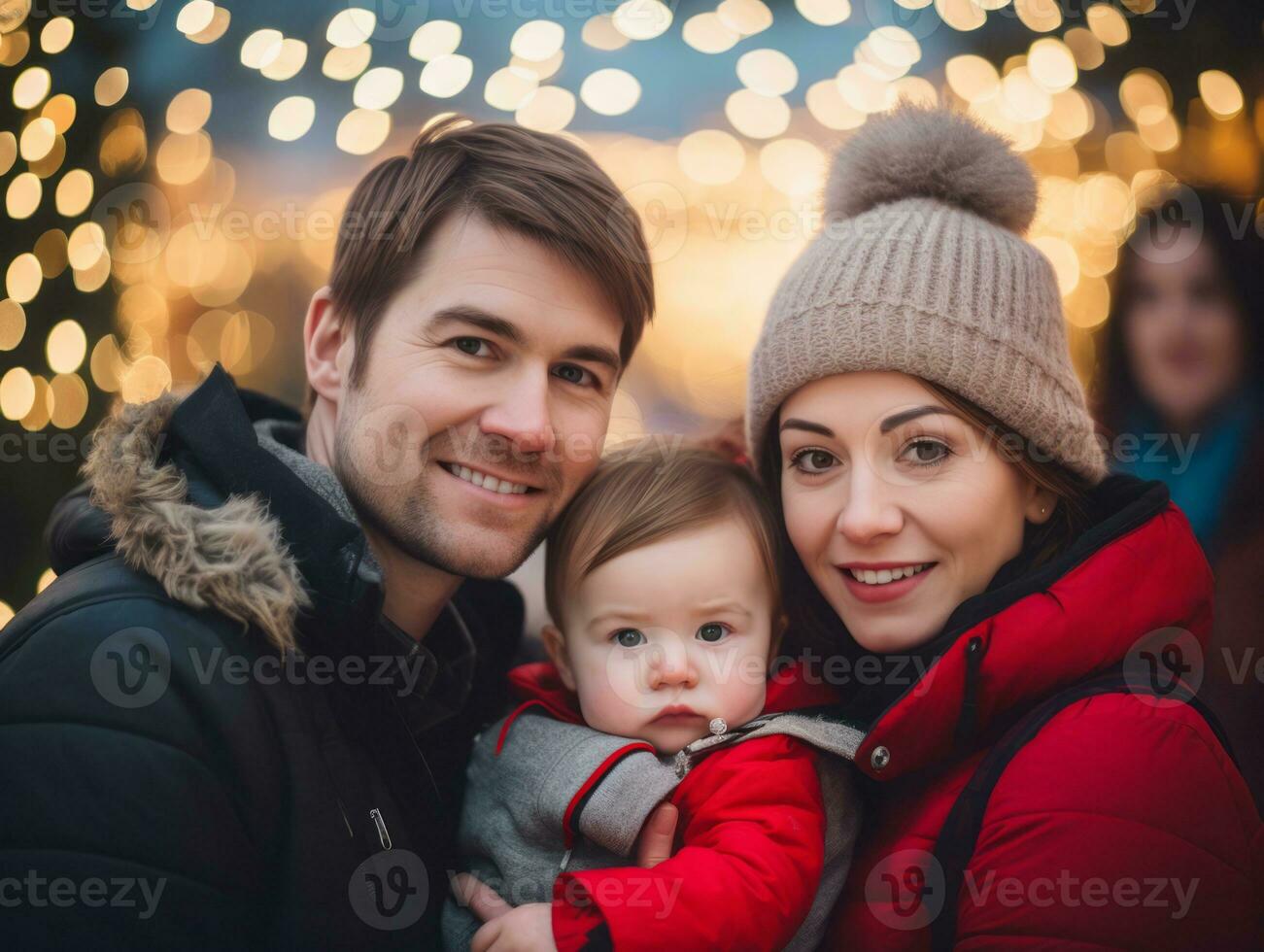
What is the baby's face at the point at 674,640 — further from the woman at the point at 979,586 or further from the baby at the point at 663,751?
the woman at the point at 979,586

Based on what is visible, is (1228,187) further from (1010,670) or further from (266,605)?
(266,605)

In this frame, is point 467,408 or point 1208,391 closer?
point 467,408

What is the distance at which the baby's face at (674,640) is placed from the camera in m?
1.86

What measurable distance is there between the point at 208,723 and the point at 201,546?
298mm

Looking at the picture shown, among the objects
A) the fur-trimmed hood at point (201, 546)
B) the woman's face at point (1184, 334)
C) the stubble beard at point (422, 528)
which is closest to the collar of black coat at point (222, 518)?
the fur-trimmed hood at point (201, 546)

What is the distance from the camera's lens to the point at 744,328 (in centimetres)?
308

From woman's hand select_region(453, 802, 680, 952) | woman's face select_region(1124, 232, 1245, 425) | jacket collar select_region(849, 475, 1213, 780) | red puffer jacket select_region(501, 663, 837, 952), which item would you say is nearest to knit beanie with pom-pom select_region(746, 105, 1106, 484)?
jacket collar select_region(849, 475, 1213, 780)

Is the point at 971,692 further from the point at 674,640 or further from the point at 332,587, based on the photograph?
the point at 332,587

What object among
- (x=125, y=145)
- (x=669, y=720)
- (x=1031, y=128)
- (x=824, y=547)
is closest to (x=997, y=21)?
(x=1031, y=128)

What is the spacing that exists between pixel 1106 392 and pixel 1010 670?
2558 mm

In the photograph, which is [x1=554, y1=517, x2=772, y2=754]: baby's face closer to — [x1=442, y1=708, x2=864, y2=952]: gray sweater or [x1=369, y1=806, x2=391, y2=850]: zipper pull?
[x1=442, y1=708, x2=864, y2=952]: gray sweater

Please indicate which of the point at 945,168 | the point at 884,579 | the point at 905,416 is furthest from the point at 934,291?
the point at 884,579

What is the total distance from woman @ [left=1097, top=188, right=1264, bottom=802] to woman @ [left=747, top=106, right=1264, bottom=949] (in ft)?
5.77

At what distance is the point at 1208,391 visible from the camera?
3.46m
